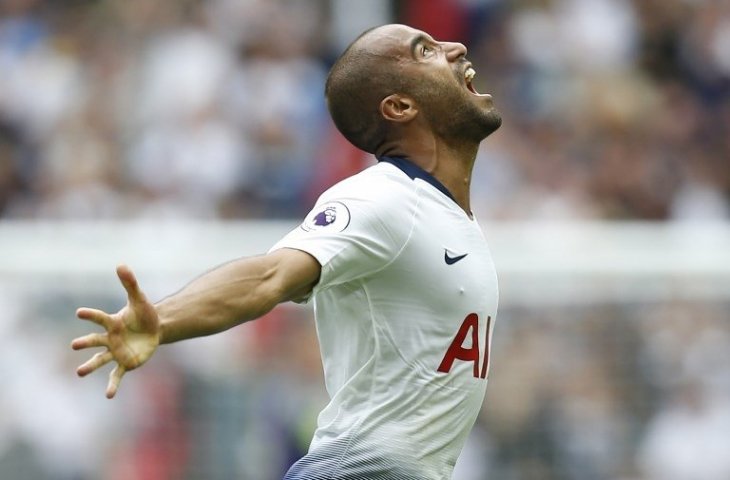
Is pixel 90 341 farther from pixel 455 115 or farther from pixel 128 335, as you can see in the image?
pixel 455 115

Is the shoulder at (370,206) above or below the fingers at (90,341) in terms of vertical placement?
above

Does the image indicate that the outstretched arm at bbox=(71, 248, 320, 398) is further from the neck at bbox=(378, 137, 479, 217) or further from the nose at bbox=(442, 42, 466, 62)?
the nose at bbox=(442, 42, 466, 62)

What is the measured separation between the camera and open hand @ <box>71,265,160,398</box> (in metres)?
4.63

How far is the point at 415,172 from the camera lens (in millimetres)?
5602

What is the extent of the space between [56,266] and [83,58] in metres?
3.17

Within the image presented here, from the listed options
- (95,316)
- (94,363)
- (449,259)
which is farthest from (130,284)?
(449,259)

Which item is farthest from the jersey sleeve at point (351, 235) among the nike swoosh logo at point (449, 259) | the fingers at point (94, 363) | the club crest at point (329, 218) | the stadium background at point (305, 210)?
the stadium background at point (305, 210)

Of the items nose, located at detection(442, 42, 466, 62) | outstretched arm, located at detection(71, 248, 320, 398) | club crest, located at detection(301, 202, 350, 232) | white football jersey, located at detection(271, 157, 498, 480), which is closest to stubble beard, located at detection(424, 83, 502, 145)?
nose, located at detection(442, 42, 466, 62)

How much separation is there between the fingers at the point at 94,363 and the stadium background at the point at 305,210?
21.2ft

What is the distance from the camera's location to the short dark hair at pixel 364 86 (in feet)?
18.7

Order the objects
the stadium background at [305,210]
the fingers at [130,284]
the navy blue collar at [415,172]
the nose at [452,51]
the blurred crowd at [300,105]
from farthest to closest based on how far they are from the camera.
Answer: the blurred crowd at [300,105] < the stadium background at [305,210] < the nose at [452,51] < the navy blue collar at [415,172] < the fingers at [130,284]

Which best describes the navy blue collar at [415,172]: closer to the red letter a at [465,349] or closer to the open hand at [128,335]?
the red letter a at [465,349]

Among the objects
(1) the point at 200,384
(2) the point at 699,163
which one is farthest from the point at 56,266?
(2) the point at 699,163

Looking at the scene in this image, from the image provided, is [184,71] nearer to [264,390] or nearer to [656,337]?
[264,390]
